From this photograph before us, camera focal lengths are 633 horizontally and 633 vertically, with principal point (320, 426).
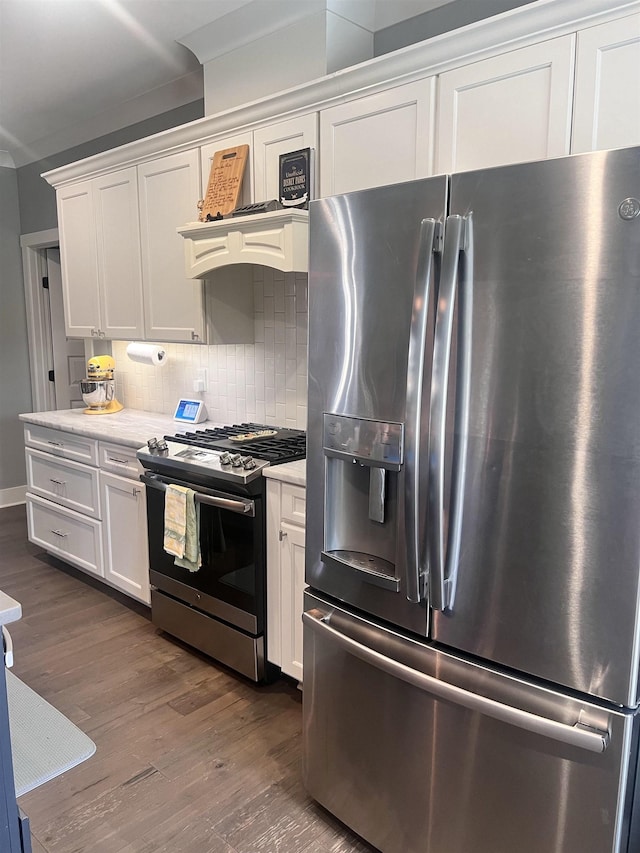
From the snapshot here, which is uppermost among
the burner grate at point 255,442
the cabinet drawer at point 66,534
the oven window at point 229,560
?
the burner grate at point 255,442

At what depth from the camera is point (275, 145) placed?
267cm

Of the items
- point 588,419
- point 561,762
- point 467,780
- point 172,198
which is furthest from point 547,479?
point 172,198

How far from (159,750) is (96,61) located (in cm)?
330

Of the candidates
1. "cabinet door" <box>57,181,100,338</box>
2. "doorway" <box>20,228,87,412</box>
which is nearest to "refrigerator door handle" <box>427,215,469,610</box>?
"cabinet door" <box>57,181,100,338</box>

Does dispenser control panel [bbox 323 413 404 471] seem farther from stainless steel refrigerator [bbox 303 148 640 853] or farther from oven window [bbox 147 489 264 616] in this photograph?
oven window [bbox 147 489 264 616]

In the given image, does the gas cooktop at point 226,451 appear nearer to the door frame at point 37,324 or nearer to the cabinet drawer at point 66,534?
the cabinet drawer at point 66,534

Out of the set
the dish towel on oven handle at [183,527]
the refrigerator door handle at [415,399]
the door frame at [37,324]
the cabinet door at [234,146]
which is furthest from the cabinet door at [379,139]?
the door frame at [37,324]

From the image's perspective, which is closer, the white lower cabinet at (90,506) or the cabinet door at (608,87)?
the cabinet door at (608,87)

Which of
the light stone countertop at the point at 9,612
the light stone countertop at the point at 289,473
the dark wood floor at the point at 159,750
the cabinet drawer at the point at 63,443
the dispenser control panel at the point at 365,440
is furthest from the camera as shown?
the cabinet drawer at the point at 63,443

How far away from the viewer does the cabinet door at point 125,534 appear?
123 inches

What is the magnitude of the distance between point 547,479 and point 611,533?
162 millimetres

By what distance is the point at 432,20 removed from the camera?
2541mm

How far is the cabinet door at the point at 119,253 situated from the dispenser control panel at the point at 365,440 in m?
2.10

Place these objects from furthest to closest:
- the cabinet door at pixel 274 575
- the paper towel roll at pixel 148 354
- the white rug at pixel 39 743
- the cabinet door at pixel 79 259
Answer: the cabinet door at pixel 79 259 → the paper towel roll at pixel 148 354 → the cabinet door at pixel 274 575 → the white rug at pixel 39 743
